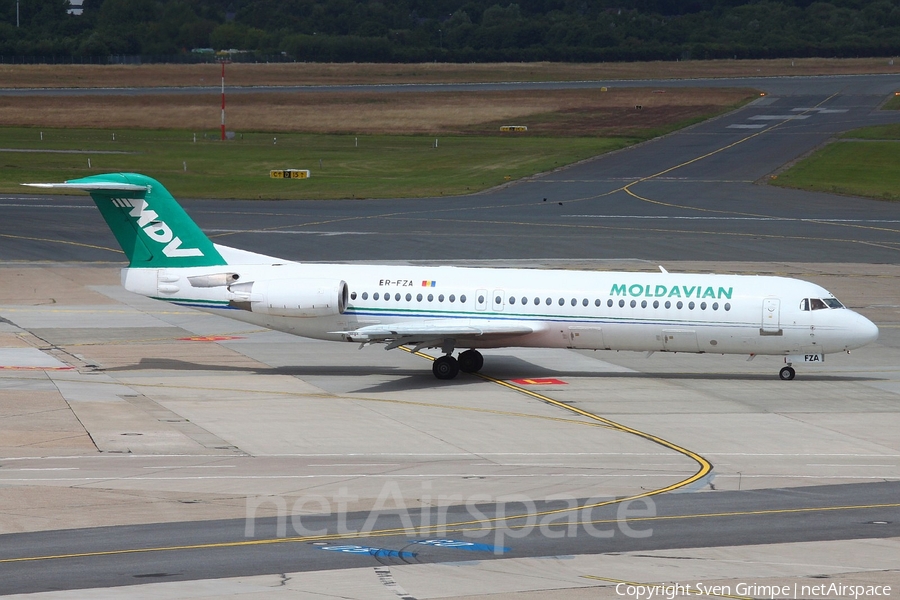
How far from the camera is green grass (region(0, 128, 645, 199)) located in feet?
264

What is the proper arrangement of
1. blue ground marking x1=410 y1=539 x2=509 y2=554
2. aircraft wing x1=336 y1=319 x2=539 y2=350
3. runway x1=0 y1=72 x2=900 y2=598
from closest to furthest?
1. runway x1=0 y1=72 x2=900 y2=598
2. blue ground marking x1=410 y1=539 x2=509 y2=554
3. aircraft wing x1=336 y1=319 x2=539 y2=350

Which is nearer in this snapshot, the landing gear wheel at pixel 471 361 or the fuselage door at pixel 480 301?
the fuselage door at pixel 480 301

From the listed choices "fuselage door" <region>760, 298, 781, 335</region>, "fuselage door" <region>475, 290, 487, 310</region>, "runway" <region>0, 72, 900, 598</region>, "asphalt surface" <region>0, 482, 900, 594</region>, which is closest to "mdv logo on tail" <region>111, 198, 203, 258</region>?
"runway" <region>0, 72, 900, 598</region>

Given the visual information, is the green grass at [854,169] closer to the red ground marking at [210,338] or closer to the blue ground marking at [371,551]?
the red ground marking at [210,338]

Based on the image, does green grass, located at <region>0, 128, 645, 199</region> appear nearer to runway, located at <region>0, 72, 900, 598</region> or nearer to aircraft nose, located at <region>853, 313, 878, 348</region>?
runway, located at <region>0, 72, 900, 598</region>

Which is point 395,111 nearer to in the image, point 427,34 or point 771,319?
point 427,34

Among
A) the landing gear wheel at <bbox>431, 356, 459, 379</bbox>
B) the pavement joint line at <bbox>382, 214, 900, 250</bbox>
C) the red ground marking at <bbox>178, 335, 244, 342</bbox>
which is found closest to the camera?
the landing gear wheel at <bbox>431, 356, 459, 379</bbox>

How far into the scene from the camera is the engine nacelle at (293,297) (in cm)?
3472

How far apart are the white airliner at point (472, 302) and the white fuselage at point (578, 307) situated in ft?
0.10

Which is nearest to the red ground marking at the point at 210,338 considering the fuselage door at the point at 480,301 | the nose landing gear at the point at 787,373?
the fuselage door at the point at 480,301

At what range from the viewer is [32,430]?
89.1 feet

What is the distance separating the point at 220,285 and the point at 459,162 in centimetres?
5865

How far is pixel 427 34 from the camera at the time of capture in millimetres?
185500

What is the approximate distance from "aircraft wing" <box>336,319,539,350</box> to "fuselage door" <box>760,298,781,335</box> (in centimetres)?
673
